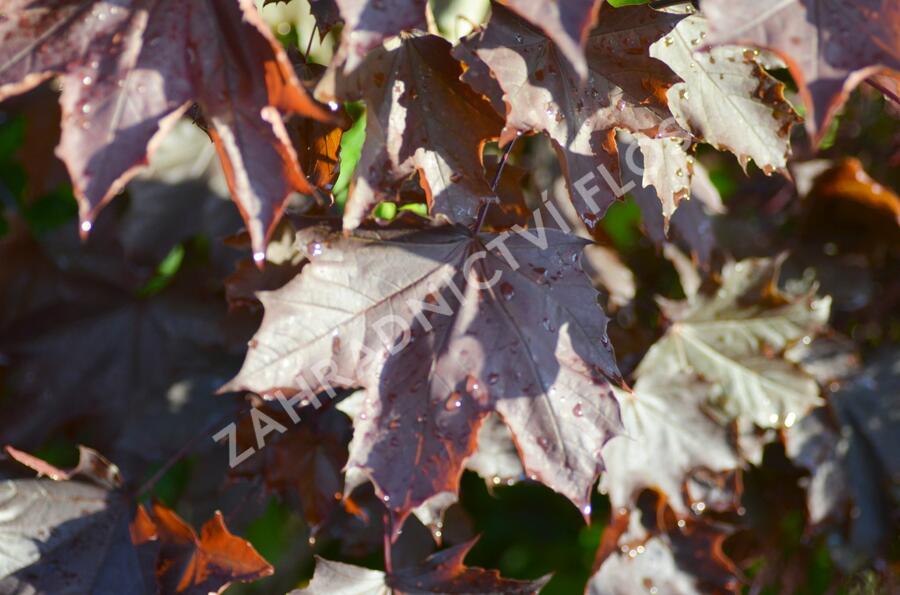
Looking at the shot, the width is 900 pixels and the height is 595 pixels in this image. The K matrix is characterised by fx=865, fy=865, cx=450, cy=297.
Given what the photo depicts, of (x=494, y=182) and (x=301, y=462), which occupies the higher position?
(x=494, y=182)

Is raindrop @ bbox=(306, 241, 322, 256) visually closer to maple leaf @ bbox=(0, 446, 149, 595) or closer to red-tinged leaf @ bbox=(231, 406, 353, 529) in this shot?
red-tinged leaf @ bbox=(231, 406, 353, 529)

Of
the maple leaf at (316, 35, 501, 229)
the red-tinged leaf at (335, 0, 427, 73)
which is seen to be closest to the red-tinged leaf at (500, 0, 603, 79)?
the red-tinged leaf at (335, 0, 427, 73)

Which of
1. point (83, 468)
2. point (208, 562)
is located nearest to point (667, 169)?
point (208, 562)

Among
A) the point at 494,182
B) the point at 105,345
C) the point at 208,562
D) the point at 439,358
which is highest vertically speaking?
the point at 494,182

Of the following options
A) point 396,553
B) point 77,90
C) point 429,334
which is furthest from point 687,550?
point 77,90

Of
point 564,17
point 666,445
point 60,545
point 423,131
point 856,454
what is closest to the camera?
point 564,17

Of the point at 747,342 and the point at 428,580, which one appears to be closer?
the point at 428,580

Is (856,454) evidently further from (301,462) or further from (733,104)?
(301,462)
